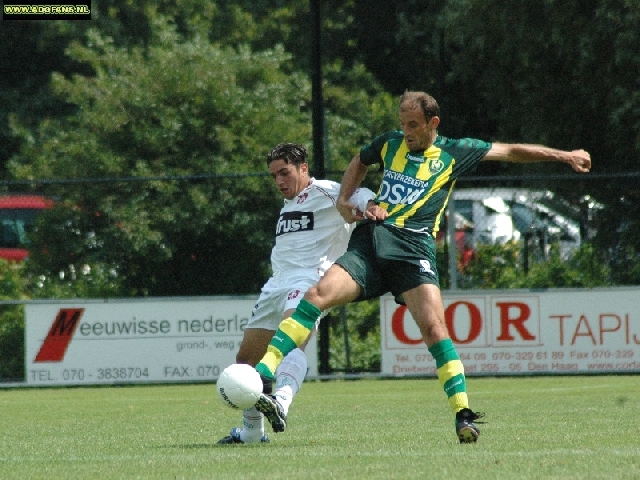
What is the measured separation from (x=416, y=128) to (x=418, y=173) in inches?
10.1

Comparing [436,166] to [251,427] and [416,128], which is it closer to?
[416,128]

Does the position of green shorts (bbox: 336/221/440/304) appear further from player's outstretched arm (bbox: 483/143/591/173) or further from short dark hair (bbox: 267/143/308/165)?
short dark hair (bbox: 267/143/308/165)

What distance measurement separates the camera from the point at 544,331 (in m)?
14.4

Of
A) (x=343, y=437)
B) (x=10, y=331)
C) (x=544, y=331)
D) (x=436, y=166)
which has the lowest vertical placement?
(x=10, y=331)

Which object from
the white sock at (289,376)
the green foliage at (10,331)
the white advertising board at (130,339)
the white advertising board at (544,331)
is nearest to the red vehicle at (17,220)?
the green foliage at (10,331)

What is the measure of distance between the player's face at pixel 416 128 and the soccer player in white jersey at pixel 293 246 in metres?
0.41

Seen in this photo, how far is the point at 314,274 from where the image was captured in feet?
24.2

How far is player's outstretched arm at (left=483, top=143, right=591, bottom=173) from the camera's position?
6.84 metres

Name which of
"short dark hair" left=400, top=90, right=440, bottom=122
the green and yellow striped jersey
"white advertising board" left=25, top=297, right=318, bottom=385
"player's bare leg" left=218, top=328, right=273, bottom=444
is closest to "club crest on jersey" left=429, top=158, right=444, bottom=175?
the green and yellow striped jersey

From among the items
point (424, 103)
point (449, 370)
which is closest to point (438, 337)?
point (449, 370)

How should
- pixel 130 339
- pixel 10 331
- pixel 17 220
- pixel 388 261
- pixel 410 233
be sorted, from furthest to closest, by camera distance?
pixel 17 220
pixel 10 331
pixel 130 339
pixel 410 233
pixel 388 261

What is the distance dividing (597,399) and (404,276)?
471 cm

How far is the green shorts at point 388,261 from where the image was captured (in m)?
6.73

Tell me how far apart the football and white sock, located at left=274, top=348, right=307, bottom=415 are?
12.9 inches
